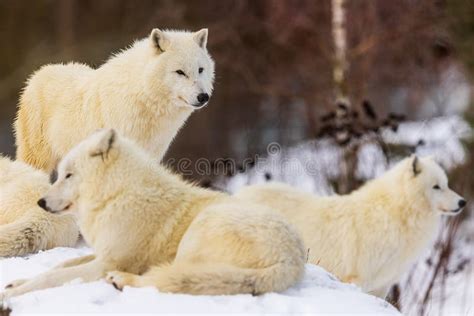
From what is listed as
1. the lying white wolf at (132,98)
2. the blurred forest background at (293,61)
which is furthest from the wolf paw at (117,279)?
the blurred forest background at (293,61)

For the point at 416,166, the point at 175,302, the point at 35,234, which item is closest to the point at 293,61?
the point at 416,166

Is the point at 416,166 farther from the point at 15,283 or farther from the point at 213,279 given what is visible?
the point at 15,283

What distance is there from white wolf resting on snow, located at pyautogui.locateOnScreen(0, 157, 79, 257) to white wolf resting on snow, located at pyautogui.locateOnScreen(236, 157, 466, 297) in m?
2.35

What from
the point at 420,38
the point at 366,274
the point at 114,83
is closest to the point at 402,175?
the point at 366,274

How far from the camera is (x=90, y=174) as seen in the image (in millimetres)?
5664

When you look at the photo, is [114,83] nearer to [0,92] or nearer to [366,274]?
[366,274]

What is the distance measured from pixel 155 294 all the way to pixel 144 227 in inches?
27.5

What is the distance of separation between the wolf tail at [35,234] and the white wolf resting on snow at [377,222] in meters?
2.35

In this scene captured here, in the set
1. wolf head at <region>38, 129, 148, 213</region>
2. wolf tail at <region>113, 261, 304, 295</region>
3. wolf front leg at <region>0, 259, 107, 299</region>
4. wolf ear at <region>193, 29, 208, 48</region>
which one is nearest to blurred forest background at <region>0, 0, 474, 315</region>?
wolf ear at <region>193, 29, 208, 48</region>

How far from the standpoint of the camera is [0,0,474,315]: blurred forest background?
55.9 ft

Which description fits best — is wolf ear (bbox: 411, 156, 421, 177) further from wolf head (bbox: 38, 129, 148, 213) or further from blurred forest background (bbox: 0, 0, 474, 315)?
wolf head (bbox: 38, 129, 148, 213)

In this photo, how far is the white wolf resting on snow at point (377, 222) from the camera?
857 centimetres

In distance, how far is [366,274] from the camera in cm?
854

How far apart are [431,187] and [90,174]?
4395 mm
